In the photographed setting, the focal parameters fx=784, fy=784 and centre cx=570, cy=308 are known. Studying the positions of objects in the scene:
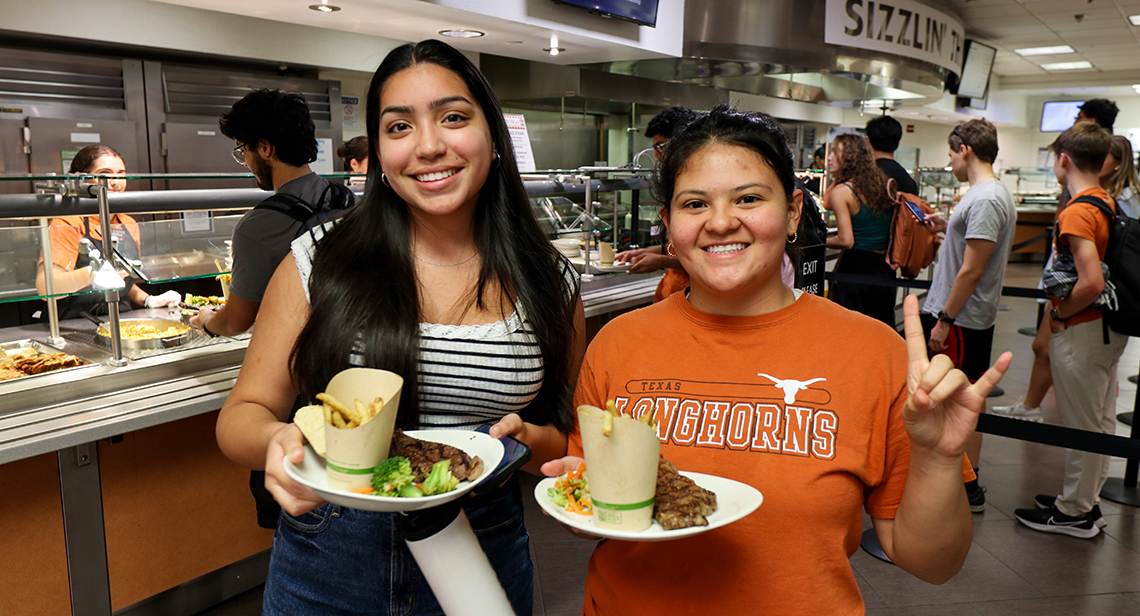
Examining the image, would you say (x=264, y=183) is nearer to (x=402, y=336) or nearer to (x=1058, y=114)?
(x=402, y=336)

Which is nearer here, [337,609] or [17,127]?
[337,609]

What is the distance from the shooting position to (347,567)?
4.43 ft

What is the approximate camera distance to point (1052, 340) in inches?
148

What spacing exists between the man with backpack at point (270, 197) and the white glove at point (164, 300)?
0.37 meters

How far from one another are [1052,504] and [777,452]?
136 inches

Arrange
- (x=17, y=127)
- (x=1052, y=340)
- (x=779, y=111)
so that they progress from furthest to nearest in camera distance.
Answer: (x=779, y=111) < (x=17, y=127) < (x=1052, y=340)

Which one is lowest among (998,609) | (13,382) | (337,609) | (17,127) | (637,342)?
(998,609)

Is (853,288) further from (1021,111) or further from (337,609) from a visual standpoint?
(1021,111)

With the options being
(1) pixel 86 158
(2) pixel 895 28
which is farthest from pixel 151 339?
(2) pixel 895 28

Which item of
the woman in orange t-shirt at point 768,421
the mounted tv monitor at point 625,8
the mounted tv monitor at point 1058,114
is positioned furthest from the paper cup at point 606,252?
the mounted tv monitor at point 1058,114

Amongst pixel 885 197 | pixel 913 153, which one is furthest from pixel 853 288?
pixel 913 153

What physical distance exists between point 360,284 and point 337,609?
570 mm

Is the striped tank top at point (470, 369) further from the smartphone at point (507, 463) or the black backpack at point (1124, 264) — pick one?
the black backpack at point (1124, 264)

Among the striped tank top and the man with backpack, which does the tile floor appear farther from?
the striped tank top
